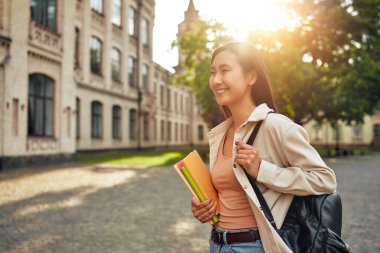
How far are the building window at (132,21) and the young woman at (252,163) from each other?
2966 cm

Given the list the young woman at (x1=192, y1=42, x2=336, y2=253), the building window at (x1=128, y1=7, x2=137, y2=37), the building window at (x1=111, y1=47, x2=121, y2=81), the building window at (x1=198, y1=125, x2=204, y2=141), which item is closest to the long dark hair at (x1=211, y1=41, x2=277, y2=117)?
the young woman at (x1=192, y1=42, x2=336, y2=253)

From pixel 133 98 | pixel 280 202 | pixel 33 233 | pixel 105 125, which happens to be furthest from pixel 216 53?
pixel 133 98

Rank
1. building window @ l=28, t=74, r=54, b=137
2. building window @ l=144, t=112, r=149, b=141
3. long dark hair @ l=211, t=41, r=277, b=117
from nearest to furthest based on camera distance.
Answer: long dark hair @ l=211, t=41, r=277, b=117, building window @ l=28, t=74, r=54, b=137, building window @ l=144, t=112, r=149, b=141

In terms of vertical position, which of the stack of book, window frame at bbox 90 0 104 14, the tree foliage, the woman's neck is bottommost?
the stack of book

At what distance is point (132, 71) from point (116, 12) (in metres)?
4.89

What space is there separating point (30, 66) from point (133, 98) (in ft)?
48.6

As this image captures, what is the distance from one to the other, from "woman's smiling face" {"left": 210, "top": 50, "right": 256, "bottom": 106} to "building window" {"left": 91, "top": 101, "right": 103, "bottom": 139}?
23.9 meters

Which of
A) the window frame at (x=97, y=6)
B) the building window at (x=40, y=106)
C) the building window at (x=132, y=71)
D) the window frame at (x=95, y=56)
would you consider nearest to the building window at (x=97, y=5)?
the window frame at (x=97, y=6)

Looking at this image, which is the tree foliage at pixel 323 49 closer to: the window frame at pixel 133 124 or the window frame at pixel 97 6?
the window frame at pixel 97 6

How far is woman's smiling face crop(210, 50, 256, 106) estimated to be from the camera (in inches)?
73.9

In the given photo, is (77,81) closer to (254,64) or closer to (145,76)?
(145,76)

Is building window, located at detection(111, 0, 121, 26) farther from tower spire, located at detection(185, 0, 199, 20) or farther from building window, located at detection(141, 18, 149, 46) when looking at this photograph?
tower spire, located at detection(185, 0, 199, 20)

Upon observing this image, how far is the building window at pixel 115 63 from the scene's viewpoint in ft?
91.3

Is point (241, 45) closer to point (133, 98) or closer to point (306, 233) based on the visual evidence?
point (306, 233)
